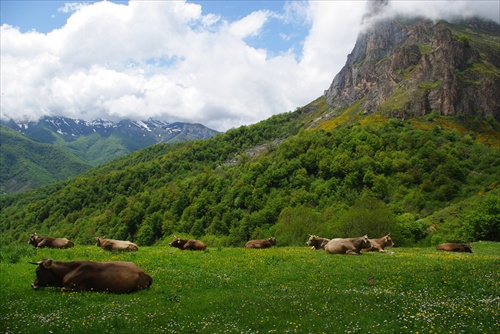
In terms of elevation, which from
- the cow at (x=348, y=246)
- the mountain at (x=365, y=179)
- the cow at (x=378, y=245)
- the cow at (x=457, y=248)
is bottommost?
the cow at (x=457, y=248)

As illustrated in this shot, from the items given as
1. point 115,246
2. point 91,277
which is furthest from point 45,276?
point 115,246

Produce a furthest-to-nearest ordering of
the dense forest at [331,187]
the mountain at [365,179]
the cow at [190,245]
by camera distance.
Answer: the mountain at [365,179] → the dense forest at [331,187] → the cow at [190,245]

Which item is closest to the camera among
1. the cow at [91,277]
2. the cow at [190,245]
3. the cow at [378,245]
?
the cow at [91,277]

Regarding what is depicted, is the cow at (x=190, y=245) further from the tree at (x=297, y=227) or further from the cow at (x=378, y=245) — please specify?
the tree at (x=297, y=227)

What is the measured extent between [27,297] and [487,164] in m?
130

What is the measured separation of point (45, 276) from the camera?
1492cm

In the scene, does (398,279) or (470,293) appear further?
(398,279)

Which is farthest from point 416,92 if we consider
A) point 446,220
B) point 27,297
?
point 27,297

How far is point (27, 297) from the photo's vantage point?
13.2m

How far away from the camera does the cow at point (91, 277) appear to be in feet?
47.1

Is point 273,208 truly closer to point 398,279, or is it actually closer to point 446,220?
point 446,220

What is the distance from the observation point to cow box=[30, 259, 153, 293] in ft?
47.1

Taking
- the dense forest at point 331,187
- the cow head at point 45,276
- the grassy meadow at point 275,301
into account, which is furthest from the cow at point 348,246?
the dense forest at point 331,187

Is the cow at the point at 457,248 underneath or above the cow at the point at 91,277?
underneath
